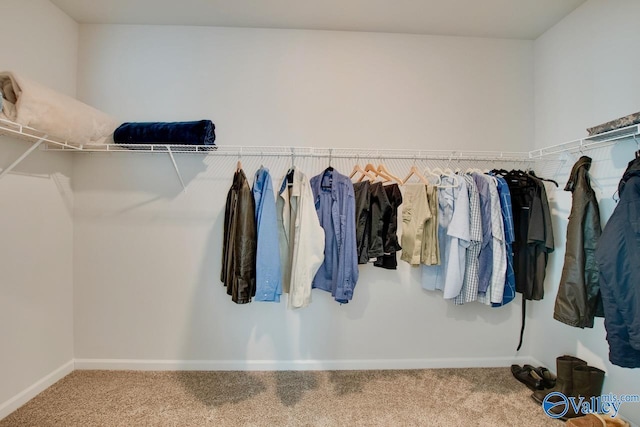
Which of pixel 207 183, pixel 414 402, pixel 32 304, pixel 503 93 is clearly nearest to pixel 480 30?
pixel 503 93

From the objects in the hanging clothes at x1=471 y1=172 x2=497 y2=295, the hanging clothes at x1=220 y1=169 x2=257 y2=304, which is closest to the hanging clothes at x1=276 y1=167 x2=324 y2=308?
the hanging clothes at x1=220 y1=169 x2=257 y2=304

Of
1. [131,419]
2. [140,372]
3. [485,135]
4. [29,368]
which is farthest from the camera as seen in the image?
[485,135]

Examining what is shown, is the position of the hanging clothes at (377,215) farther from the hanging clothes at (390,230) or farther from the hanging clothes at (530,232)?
the hanging clothes at (530,232)

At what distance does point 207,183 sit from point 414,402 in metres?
2.20

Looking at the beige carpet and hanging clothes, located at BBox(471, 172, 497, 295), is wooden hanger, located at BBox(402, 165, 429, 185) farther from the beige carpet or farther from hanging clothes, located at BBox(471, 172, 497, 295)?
the beige carpet

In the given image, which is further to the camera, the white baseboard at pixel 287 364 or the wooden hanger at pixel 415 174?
the white baseboard at pixel 287 364

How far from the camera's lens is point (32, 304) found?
1.85 metres

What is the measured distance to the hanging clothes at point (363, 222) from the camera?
1926mm

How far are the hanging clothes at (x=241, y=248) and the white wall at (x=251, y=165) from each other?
38cm

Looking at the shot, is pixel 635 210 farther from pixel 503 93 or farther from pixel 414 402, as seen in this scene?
pixel 414 402

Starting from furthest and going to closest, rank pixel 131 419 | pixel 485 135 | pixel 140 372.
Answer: pixel 485 135 → pixel 140 372 → pixel 131 419

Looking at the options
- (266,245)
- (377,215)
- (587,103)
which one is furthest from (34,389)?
(587,103)

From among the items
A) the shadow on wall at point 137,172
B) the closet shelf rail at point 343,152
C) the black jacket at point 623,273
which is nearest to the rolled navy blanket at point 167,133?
the closet shelf rail at point 343,152

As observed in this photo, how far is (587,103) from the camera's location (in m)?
1.91
